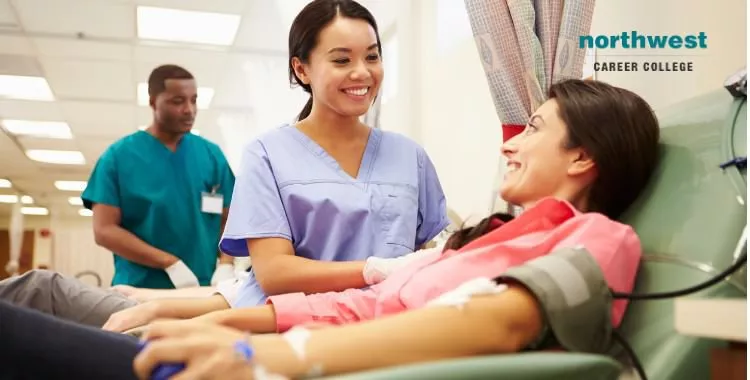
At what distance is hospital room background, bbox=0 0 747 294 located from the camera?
6.57 feet

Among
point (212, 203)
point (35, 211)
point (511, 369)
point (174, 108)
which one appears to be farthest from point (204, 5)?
point (35, 211)

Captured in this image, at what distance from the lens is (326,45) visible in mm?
1688

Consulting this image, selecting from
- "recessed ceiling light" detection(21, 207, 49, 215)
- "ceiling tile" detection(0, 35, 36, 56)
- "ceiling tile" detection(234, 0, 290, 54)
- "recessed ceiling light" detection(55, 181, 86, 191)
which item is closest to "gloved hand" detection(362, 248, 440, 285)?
"ceiling tile" detection(234, 0, 290, 54)

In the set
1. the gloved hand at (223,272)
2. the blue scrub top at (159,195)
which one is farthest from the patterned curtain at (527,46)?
the blue scrub top at (159,195)

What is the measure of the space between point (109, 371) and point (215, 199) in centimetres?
230

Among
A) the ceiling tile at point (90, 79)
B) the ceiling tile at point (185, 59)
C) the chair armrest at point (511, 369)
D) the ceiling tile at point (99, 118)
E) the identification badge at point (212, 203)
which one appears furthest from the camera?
the ceiling tile at point (99, 118)

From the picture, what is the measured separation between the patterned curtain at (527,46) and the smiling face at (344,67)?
338 millimetres

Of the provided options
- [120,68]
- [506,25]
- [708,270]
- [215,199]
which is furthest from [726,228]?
[120,68]

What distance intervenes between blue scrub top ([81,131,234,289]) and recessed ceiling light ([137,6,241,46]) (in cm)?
162

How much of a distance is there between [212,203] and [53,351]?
7.58 feet

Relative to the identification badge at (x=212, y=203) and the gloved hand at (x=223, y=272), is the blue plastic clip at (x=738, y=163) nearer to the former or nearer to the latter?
the gloved hand at (x=223, y=272)

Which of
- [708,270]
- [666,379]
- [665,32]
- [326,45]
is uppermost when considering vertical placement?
[665,32]

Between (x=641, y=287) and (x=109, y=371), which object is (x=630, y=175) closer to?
(x=641, y=287)

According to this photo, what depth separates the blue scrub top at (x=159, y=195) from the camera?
294 centimetres
